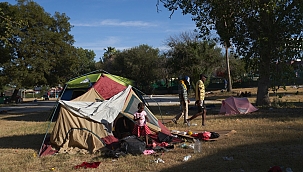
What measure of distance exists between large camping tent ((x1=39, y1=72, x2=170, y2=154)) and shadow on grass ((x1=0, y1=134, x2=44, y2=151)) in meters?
1.01

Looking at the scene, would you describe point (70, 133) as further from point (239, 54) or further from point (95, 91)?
point (239, 54)

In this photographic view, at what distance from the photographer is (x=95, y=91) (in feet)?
36.2

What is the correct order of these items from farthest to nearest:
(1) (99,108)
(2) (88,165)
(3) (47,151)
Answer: (1) (99,108)
(3) (47,151)
(2) (88,165)

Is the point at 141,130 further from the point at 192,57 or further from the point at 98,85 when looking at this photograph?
the point at 192,57

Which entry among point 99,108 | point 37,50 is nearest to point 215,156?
point 99,108

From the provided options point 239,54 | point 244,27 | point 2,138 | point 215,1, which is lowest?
point 2,138

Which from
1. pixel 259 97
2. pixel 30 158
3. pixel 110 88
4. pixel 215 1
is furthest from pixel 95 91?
pixel 259 97

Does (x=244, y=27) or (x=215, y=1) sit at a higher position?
(x=215, y=1)

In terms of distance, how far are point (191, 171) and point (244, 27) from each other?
10548mm

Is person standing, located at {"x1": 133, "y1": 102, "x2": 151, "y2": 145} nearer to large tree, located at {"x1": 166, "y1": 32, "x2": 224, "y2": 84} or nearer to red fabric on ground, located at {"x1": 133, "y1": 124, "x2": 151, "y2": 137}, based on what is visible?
red fabric on ground, located at {"x1": 133, "y1": 124, "x2": 151, "y2": 137}

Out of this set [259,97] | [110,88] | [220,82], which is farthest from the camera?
[220,82]

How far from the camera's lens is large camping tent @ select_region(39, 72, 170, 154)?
28.6ft

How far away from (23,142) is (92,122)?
2808 millimetres

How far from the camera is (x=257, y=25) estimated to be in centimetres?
1489
